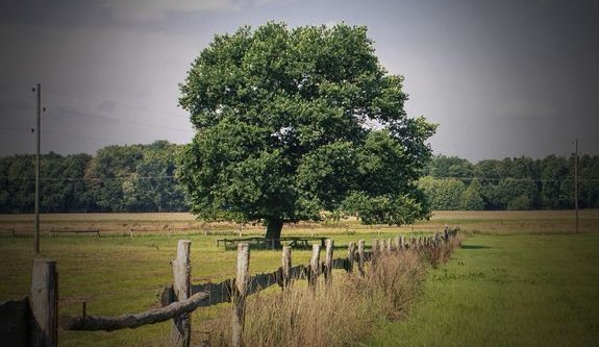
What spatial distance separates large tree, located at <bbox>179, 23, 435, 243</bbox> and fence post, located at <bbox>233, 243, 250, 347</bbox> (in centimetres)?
3431

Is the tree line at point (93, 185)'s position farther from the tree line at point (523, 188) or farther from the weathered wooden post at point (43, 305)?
the weathered wooden post at point (43, 305)

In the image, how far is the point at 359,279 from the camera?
53.0ft

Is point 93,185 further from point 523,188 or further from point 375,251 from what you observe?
point 375,251

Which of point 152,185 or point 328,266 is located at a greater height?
point 152,185

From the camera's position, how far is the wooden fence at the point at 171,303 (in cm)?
543

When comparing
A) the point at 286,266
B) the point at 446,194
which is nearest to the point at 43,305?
the point at 286,266

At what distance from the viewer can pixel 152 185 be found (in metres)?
167

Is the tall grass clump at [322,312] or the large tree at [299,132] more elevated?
the large tree at [299,132]

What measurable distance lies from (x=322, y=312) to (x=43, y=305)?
6776 mm

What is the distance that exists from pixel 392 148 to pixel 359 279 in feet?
105

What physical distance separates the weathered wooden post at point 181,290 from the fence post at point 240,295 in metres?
1.30

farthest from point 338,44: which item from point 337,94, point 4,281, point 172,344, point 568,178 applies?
point 568,178

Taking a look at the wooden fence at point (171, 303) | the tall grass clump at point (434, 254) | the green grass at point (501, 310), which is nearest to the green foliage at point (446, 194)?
the tall grass clump at point (434, 254)

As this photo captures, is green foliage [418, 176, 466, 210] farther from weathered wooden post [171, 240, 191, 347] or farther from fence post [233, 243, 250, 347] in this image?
weathered wooden post [171, 240, 191, 347]
